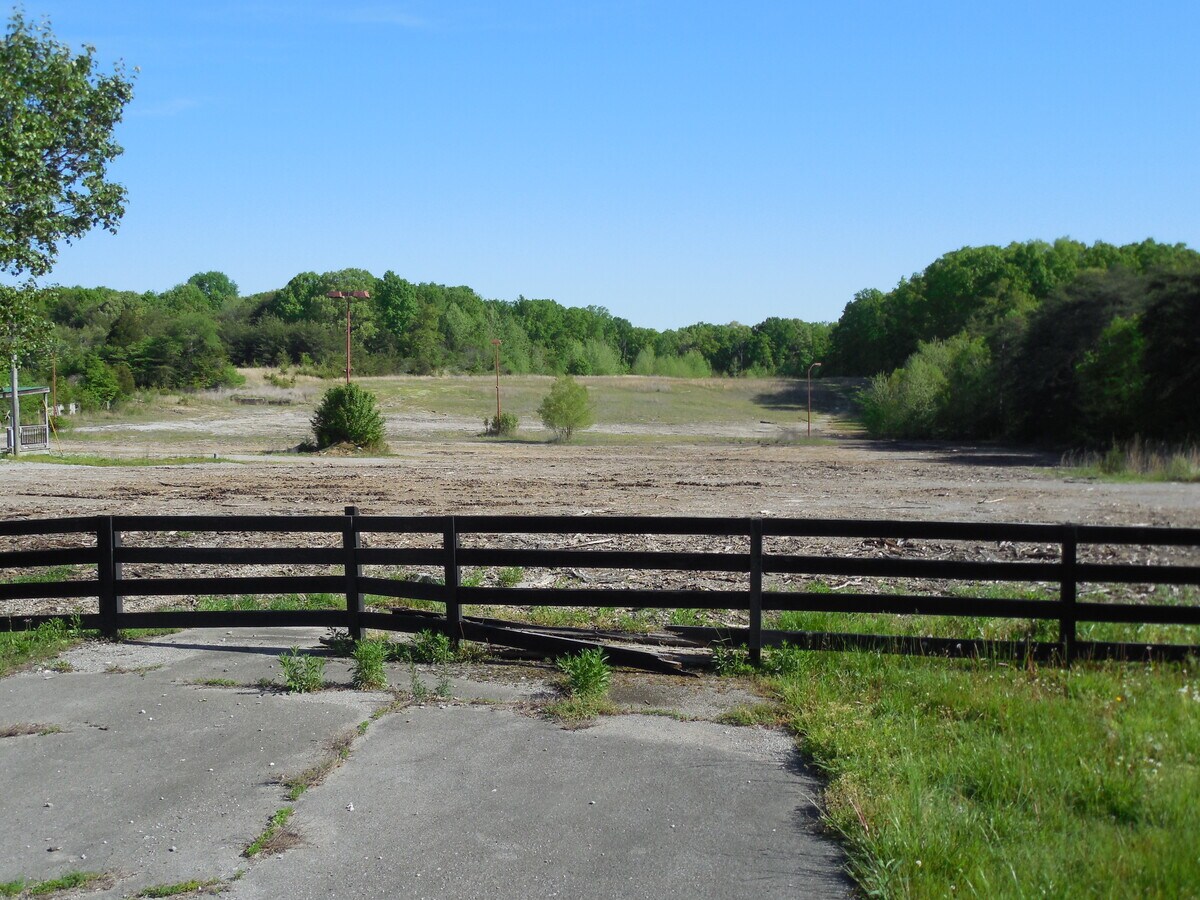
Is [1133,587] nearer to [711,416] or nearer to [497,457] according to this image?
[497,457]

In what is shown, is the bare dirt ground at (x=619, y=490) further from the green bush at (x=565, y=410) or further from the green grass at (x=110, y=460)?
the green bush at (x=565, y=410)

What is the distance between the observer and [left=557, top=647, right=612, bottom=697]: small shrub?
7.54 m

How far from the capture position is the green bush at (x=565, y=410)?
74875 mm

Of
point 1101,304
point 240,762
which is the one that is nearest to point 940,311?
point 1101,304

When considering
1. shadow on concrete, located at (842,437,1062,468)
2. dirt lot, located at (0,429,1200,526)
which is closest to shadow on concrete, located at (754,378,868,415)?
shadow on concrete, located at (842,437,1062,468)

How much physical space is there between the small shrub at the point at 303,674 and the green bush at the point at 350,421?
46456mm

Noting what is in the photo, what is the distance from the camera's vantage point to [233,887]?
4.68 m

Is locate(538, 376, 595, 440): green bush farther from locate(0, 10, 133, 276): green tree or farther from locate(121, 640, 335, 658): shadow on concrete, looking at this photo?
locate(121, 640, 335, 658): shadow on concrete

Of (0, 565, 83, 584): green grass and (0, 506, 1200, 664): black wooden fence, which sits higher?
(0, 506, 1200, 664): black wooden fence

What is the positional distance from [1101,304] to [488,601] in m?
55.9

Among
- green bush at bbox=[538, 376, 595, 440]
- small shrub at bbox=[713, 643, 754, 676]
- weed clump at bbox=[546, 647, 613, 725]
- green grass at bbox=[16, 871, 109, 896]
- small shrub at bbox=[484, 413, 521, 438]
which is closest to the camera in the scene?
green grass at bbox=[16, 871, 109, 896]

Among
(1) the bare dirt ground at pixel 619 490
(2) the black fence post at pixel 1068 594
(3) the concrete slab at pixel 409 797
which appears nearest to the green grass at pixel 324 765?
(3) the concrete slab at pixel 409 797

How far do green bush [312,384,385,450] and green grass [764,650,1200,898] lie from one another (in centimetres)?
4747

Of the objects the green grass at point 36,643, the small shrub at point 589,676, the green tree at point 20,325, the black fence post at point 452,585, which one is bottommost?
the green grass at point 36,643
